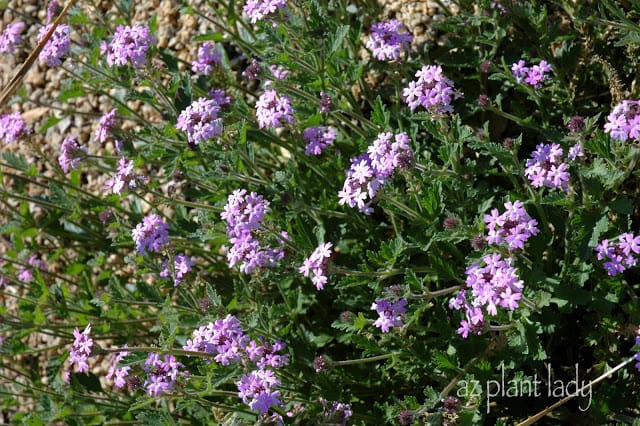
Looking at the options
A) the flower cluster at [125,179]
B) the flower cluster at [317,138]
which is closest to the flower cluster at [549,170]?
the flower cluster at [317,138]

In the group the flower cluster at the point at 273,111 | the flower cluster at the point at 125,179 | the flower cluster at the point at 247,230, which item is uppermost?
the flower cluster at the point at 273,111

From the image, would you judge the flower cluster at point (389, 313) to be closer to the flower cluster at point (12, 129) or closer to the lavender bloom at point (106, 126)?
the lavender bloom at point (106, 126)

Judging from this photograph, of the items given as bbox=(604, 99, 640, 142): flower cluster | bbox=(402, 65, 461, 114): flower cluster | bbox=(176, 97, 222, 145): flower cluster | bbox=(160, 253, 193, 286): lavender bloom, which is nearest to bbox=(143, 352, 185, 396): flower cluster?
bbox=(160, 253, 193, 286): lavender bloom

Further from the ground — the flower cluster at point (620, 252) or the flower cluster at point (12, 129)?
the flower cluster at point (12, 129)

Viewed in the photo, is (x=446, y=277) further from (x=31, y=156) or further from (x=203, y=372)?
(x=31, y=156)

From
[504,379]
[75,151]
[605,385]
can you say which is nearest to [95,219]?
[75,151]

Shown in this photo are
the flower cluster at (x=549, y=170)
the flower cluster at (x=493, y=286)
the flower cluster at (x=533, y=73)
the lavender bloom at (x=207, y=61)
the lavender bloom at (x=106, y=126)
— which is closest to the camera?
the flower cluster at (x=493, y=286)

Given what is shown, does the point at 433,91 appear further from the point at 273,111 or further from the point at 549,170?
the point at 273,111
